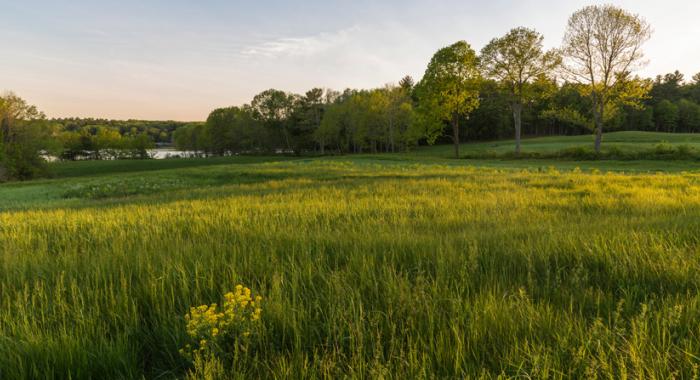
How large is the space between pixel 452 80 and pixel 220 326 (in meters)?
43.0

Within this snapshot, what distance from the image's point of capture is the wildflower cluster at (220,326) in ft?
5.61

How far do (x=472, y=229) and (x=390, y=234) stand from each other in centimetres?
115

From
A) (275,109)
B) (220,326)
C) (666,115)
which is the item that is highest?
(275,109)

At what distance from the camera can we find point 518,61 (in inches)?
1441

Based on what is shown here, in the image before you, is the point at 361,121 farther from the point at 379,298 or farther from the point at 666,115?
the point at 666,115

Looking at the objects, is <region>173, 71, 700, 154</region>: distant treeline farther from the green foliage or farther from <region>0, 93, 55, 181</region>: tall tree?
<region>0, 93, 55, 181</region>: tall tree

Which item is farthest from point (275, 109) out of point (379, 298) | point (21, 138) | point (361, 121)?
point (379, 298)

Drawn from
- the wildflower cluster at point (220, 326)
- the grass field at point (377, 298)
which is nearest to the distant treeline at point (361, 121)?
the grass field at point (377, 298)

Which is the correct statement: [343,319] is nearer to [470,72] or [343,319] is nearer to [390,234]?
[390,234]

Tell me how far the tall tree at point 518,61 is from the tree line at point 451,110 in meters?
0.11

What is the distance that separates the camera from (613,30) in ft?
96.5

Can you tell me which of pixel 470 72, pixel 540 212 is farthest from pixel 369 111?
pixel 540 212

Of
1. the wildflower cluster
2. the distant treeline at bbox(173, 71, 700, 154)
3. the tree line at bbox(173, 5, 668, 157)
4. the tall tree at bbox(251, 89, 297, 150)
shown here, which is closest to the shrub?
the wildflower cluster

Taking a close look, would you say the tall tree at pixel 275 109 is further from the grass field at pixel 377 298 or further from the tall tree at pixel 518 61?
the grass field at pixel 377 298
